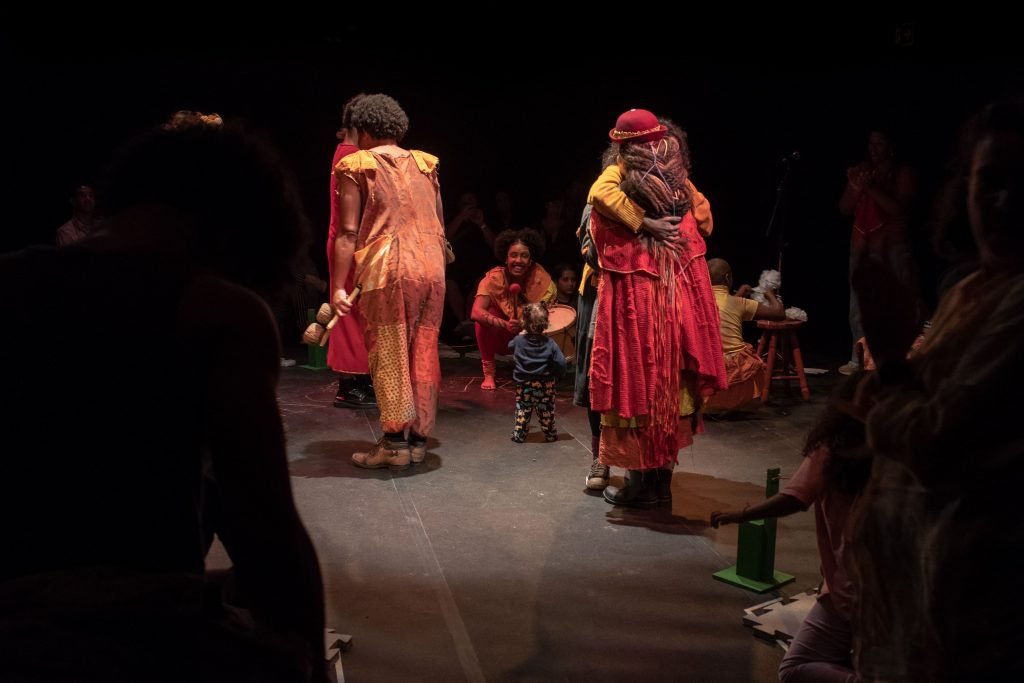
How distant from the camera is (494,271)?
21.5 ft

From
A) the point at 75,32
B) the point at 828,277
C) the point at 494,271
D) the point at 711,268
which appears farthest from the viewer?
the point at 828,277

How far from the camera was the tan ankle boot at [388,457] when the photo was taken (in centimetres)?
466

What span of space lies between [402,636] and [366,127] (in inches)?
97.9

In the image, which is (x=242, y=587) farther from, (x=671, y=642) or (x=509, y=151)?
(x=509, y=151)

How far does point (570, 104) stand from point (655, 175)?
5.86 metres

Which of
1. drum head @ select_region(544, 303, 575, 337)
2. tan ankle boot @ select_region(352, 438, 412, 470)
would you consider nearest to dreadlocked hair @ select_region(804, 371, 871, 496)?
tan ankle boot @ select_region(352, 438, 412, 470)

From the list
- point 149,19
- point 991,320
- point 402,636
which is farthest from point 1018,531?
point 149,19

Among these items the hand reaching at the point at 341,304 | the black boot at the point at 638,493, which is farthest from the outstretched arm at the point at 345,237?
the black boot at the point at 638,493

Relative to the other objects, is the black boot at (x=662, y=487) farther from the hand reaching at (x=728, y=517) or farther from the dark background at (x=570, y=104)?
the dark background at (x=570, y=104)

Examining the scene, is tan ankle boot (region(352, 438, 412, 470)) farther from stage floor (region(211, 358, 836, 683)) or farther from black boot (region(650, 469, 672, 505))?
black boot (region(650, 469, 672, 505))

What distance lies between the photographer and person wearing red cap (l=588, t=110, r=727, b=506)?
372 centimetres

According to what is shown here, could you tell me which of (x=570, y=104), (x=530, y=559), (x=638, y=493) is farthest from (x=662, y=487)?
(x=570, y=104)

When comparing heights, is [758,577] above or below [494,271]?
below

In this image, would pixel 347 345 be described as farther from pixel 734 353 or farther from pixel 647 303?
pixel 734 353
